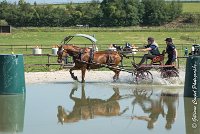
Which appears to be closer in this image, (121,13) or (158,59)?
(158,59)

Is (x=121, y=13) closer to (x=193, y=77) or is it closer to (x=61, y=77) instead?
(x=61, y=77)

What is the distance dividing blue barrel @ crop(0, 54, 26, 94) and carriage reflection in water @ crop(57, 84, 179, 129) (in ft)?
5.65

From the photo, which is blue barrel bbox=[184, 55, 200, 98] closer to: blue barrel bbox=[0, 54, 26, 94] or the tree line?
blue barrel bbox=[0, 54, 26, 94]

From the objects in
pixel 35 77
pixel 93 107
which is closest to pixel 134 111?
pixel 93 107

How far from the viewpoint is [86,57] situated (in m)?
20.1

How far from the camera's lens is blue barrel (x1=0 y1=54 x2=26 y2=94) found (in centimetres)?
1569

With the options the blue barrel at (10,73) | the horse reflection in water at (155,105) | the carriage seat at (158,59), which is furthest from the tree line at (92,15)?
the horse reflection in water at (155,105)

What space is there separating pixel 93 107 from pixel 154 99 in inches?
Answer: 93.8

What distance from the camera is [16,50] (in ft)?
149

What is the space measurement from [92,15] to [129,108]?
382 feet

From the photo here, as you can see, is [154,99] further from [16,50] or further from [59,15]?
[59,15]

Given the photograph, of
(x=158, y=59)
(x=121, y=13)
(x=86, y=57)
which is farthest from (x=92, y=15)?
(x=158, y=59)

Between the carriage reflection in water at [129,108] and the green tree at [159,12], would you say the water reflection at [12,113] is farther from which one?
the green tree at [159,12]

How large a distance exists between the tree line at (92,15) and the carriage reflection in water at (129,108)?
4275 inches
